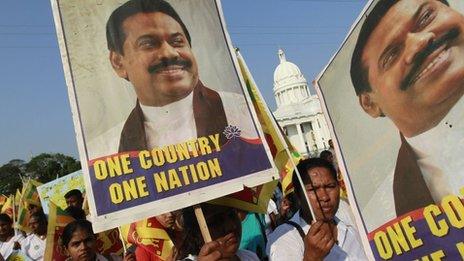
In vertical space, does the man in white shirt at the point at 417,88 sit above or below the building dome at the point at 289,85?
below

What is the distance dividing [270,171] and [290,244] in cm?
48

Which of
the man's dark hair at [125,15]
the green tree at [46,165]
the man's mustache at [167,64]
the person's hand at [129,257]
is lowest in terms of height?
the person's hand at [129,257]

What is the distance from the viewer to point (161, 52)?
9.97ft

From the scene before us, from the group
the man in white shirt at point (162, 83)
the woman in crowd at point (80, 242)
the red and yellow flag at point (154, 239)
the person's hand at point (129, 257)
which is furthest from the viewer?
the person's hand at point (129, 257)

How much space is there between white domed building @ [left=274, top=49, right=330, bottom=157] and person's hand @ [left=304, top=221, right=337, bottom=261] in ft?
235

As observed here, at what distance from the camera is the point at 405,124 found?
187 cm

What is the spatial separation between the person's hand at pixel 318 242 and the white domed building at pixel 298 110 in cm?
7152

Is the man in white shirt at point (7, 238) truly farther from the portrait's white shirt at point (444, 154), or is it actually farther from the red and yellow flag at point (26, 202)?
the portrait's white shirt at point (444, 154)

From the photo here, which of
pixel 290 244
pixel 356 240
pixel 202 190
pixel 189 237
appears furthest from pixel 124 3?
pixel 356 240

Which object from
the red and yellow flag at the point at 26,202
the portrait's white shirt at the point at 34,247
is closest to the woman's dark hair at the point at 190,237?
the portrait's white shirt at the point at 34,247

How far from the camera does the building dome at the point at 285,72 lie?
3009 inches

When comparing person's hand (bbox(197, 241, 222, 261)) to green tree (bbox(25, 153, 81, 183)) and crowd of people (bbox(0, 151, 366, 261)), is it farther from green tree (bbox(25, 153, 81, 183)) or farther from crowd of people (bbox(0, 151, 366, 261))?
green tree (bbox(25, 153, 81, 183))

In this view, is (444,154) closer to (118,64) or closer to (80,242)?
(118,64)

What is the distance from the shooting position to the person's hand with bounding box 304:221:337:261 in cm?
239
